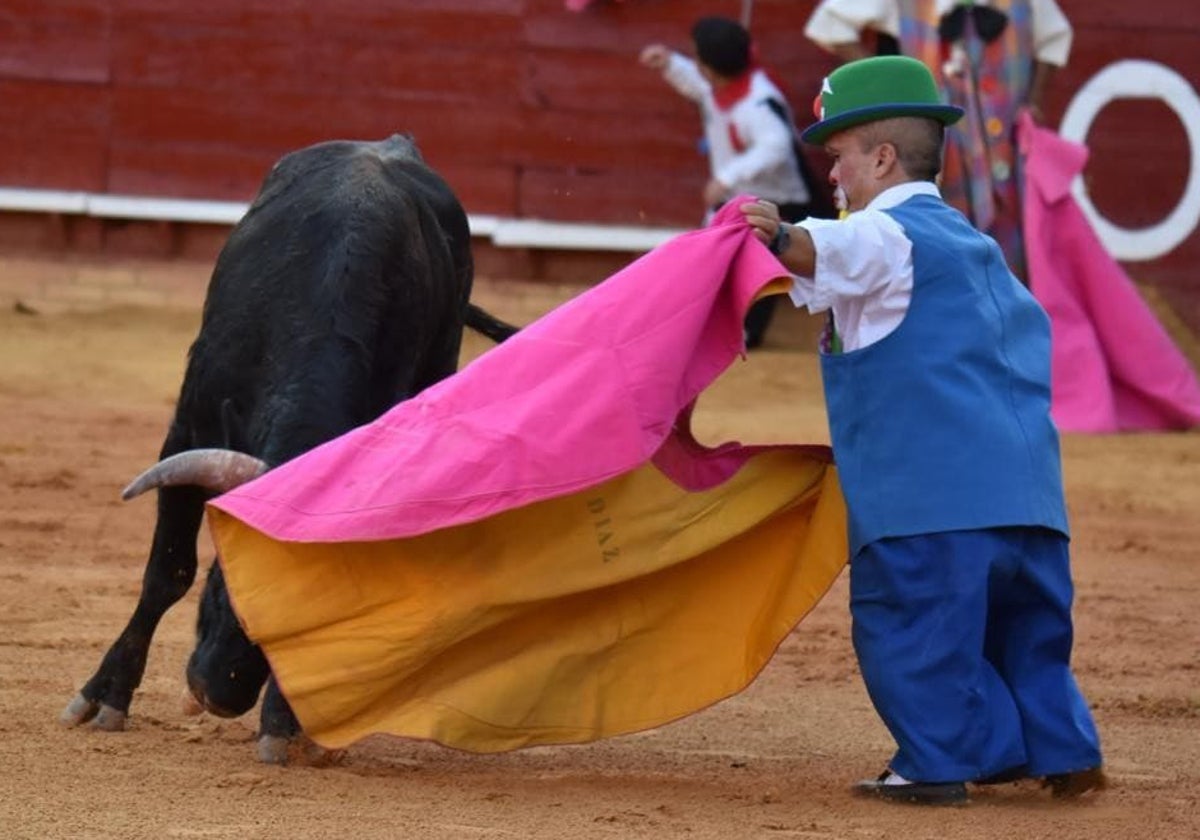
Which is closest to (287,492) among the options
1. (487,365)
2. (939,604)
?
(487,365)

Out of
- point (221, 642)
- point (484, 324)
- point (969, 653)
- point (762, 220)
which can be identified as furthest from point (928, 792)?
point (484, 324)

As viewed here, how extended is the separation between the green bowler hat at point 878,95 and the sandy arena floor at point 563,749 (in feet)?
3.69

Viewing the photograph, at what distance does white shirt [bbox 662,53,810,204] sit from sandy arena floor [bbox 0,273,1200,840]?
2252mm

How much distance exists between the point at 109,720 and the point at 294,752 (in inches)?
19.2

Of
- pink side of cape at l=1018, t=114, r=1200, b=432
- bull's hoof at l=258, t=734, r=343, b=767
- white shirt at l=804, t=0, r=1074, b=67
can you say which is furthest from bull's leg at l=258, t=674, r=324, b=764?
white shirt at l=804, t=0, r=1074, b=67

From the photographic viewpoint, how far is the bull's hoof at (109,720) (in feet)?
14.0

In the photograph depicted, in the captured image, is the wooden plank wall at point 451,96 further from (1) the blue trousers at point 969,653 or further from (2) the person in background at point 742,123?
(1) the blue trousers at point 969,653

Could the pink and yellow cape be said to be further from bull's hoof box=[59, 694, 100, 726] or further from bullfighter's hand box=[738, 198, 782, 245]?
bull's hoof box=[59, 694, 100, 726]

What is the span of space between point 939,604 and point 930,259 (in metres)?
0.56

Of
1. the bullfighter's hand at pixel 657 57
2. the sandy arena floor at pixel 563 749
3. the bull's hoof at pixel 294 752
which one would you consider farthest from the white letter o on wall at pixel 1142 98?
the bull's hoof at pixel 294 752

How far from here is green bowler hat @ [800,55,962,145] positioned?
12.4 ft

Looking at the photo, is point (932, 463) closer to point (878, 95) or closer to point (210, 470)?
point (878, 95)

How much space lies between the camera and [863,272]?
144 inches

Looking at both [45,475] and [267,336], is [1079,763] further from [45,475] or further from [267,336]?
[45,475]
